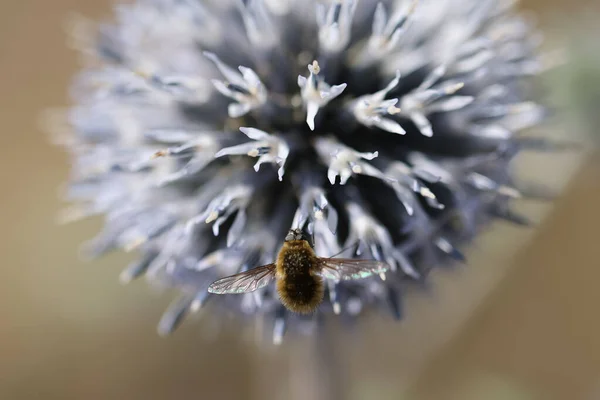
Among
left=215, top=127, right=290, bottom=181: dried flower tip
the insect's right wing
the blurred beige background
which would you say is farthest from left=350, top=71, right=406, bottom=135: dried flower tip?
the blurred beige background

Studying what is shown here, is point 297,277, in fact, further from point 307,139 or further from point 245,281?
point 307,139

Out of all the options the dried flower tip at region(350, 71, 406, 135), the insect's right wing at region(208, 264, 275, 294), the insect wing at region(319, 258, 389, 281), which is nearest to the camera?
the insect wing at region(319, 258, 389, 281)

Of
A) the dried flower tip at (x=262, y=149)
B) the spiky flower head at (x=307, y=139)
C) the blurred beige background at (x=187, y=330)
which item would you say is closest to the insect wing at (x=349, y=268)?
the spiky flower head at (x=307, y=139)

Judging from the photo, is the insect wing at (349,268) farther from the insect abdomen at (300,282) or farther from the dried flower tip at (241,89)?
the dried flower tip at (241,89)

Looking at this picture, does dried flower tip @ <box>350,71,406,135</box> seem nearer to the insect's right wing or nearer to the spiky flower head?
the spiky flower head

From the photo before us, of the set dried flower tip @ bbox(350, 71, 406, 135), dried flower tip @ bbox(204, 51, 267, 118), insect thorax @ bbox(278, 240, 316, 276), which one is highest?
dried flower tip @ bbox(204, 51, 267, 118)

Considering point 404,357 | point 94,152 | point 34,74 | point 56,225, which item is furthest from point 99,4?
point 404,357

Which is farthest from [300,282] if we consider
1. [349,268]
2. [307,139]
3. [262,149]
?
[307,139]
